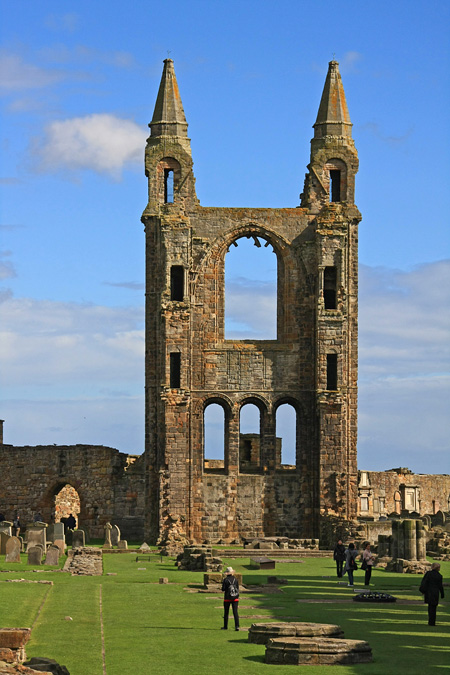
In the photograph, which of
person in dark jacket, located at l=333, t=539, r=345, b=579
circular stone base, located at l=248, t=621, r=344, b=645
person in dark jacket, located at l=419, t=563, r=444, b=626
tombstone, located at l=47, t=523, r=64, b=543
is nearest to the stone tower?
tombstone, located at l=47, t=523, r=64, b=543

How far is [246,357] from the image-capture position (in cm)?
5150

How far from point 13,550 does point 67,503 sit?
20.6 m

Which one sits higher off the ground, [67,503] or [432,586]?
[67,503]

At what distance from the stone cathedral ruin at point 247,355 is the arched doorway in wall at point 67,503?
6.38 metres

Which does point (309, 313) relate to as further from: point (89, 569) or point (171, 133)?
point (89, 569)

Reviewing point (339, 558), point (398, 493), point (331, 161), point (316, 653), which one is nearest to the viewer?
point (316, 653)

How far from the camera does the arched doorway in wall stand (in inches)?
2301

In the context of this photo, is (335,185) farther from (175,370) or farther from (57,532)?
(57,532)

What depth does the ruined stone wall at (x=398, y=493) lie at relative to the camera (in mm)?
60938

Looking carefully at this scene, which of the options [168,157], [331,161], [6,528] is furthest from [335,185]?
[6,528]

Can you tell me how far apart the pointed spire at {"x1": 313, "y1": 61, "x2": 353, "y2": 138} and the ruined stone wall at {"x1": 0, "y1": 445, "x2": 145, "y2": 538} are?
15.2 m

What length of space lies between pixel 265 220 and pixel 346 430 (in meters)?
8.57

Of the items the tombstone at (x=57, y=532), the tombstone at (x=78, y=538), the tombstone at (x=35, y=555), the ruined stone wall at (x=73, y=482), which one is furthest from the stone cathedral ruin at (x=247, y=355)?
the tombstone at (x=35, y=555)

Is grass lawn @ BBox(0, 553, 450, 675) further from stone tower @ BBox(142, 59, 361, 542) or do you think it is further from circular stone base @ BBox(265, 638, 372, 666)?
stone tower @ BBox(142, 59, 361, 542)
